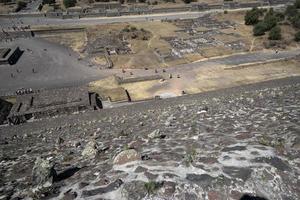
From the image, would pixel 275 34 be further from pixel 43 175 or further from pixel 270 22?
pixel 43 175

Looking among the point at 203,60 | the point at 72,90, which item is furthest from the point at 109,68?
the point at 203,60

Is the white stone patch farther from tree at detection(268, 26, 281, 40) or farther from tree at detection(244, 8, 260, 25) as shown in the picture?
tree at detection(244, 8, 260, 25)

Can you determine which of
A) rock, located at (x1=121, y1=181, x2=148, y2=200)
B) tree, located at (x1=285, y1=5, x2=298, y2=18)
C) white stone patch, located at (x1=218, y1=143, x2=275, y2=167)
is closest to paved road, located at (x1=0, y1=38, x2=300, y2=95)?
tree, located at (x1=285, y1=5, x2=298, y2=18)

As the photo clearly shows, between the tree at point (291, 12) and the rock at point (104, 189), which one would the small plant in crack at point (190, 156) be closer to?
the rock at point (104, 189)

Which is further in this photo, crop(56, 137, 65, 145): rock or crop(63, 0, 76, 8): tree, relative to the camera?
crop(63, 0, 76, 8): tree

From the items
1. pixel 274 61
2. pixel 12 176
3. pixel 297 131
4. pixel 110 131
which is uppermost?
pixel 297 131

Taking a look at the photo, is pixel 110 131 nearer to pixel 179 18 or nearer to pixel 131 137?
pixel 131 137

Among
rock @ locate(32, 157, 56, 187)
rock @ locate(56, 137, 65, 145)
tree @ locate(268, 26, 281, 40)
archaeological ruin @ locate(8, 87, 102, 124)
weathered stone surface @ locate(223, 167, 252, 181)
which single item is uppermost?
weathered stone surface @ locate(223, 167, 252, 181)
